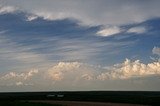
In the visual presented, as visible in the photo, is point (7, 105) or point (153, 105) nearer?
point (7, 105)

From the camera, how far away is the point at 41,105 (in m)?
73.1

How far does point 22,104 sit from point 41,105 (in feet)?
13.8

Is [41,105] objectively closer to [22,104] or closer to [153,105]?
[22,104]

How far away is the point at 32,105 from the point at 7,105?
4.79m

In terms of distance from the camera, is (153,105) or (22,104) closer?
(22,104)

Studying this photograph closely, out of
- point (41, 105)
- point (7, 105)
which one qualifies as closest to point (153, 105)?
point (41, 105)

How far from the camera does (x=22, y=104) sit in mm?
70688

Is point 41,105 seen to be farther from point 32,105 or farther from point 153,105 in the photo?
point 153,105

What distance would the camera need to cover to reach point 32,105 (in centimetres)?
7088

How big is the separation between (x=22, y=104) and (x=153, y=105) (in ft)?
122

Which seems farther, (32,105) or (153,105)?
(153,105)

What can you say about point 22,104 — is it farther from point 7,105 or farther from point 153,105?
point 153,105

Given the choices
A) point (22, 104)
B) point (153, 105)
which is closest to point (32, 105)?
point (22, 104)

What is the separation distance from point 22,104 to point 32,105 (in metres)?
1.94
